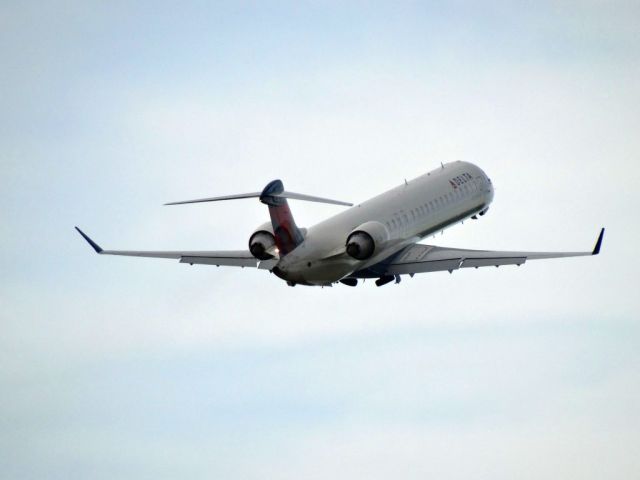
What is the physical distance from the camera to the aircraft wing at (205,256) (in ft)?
210

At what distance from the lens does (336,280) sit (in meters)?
60.5

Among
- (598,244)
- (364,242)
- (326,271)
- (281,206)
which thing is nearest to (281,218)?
(281,206)

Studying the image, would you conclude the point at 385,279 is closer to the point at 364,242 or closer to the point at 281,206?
the point at 364,242

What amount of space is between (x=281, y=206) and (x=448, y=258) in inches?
410

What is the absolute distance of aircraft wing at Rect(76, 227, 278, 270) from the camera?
2520 inches

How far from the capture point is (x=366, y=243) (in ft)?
195

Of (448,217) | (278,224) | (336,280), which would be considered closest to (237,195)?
(278,224)

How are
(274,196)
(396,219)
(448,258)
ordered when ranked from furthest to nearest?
1. (396,219)
2. (448,258)
3. (274,196)

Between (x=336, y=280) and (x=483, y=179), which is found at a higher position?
(x=483, y=179)

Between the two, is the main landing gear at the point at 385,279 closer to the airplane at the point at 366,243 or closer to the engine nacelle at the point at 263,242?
the airplane at the point at 366,243

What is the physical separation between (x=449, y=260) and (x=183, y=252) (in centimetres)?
1347

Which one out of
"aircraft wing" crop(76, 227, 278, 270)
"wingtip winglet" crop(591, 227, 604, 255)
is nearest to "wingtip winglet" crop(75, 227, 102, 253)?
"aircraft wing" crop(76, 227, 278, 270)

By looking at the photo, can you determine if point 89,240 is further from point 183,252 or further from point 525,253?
point 525,253

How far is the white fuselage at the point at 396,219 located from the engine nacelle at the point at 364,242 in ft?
1.10
